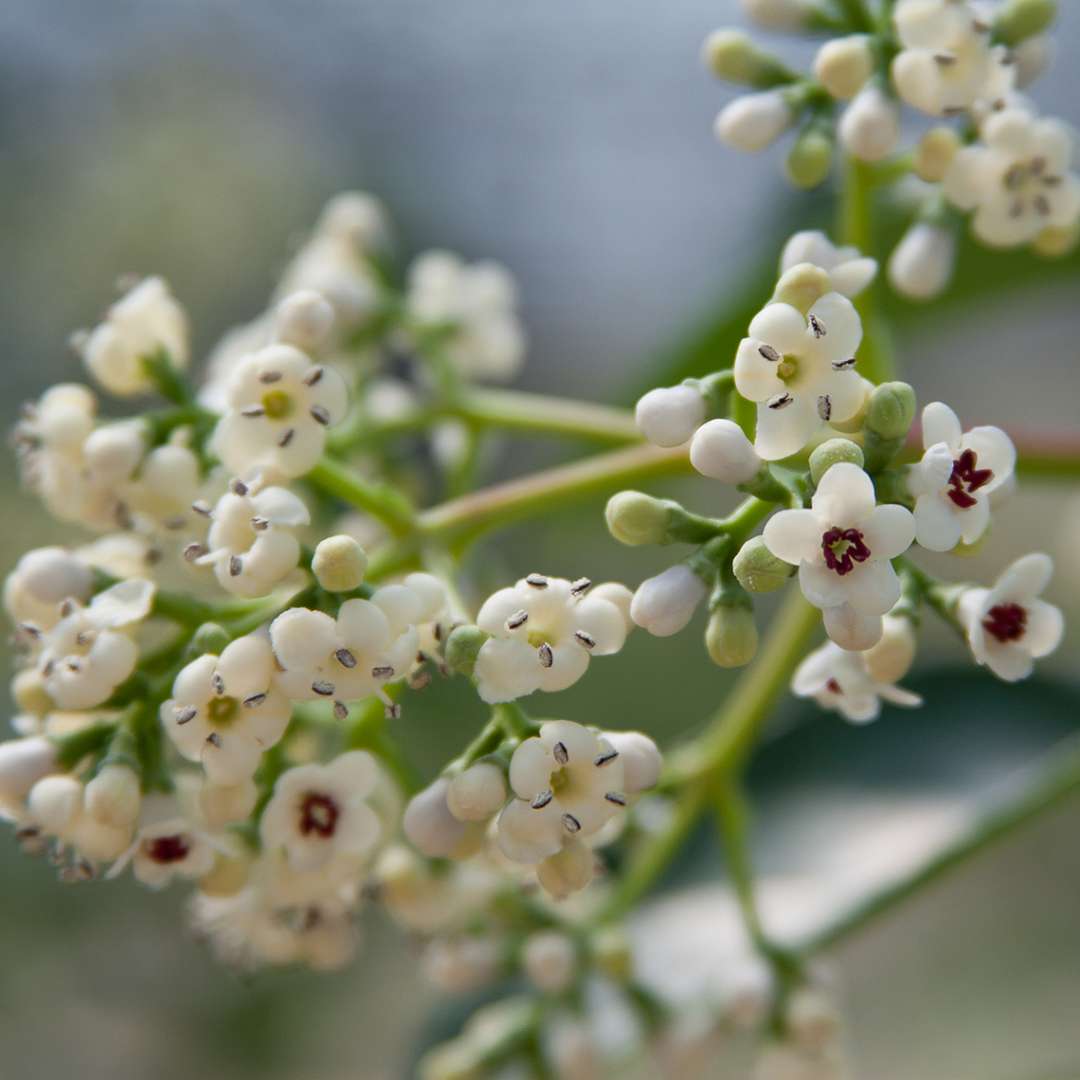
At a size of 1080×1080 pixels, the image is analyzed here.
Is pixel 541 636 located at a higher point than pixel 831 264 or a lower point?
lower

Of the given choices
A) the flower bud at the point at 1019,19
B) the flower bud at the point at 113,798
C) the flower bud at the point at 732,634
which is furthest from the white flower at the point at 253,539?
the flower bud at the point at 1019,19

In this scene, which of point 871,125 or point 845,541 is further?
point 871,125

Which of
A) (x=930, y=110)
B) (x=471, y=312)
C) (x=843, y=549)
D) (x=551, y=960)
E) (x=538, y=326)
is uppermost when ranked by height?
(x=930, y=110)

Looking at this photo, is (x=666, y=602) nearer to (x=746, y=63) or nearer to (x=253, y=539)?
(x=253, y=539)

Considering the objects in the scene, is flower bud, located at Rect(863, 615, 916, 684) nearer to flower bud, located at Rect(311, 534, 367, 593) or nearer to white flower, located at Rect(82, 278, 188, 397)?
flower bud, located at Rect(311, 534, 367, 593)

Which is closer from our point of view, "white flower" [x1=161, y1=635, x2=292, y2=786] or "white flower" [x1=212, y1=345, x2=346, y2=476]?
"white flower" [x1=161, y1=635, x2=292, y2=786]

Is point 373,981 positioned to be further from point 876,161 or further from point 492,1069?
point 876,161

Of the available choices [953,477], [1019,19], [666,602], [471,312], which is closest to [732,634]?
[666,602]

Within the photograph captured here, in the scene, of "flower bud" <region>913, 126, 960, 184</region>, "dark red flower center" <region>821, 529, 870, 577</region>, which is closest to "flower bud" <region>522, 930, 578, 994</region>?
"dark red flower center" <region>821, 529, 870, 577</region>
